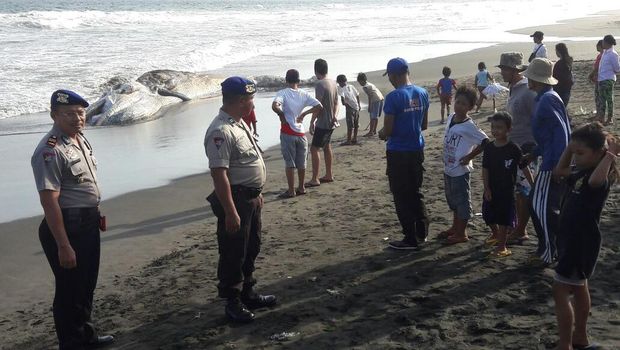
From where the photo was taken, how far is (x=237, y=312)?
5391mm

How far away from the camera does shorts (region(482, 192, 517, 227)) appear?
20.7 ft

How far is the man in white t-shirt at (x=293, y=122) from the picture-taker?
9.46 meters

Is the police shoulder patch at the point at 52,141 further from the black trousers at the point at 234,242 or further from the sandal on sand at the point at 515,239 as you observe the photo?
the sandal on sand at the point at 515,239

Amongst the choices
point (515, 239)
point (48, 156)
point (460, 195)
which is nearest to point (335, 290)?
point (460, 195)

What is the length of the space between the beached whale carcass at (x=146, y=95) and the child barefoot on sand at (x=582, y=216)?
1323 cm

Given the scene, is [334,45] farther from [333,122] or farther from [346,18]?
[333,122]

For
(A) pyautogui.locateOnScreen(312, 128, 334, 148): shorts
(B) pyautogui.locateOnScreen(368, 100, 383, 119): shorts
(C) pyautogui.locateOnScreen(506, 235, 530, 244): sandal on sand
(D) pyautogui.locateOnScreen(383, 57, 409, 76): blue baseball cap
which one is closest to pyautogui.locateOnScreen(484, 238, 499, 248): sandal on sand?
(C) pyautogui.locateOnScreen(506, 235, 530, 244): sandal on sand

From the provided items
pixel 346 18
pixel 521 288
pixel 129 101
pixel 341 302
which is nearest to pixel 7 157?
pixel 129 101

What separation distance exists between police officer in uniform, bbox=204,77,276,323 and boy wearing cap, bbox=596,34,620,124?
855 centimetres

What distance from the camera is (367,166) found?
11.3m

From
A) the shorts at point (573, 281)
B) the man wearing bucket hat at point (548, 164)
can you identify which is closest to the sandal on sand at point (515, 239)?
the man wearing bucket hat at point (548, 164)

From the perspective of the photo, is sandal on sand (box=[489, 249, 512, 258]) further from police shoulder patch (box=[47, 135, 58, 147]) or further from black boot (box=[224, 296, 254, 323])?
police shoulder patch (box=[47, 135, 58, 147])

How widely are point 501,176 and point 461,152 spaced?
1.47 ft

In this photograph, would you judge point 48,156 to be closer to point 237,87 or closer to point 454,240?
point 237,87
